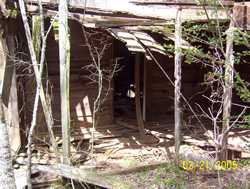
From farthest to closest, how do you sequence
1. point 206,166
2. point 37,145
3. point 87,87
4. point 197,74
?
point 197,74 < point 87,87 < point 37,145 < point 206,166

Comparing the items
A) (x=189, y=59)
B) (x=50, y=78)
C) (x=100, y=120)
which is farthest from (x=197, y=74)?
(x=189, y=59)

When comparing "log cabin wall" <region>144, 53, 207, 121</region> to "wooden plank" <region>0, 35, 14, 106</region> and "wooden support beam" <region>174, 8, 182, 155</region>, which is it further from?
"wooden support beam" <region>174, 8, 182, 155</region>

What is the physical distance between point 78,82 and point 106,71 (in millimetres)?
674

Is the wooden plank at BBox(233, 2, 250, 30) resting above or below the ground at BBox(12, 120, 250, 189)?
above

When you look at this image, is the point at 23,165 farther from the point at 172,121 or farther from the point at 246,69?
the point at 246,69

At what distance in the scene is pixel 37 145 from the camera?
30.9 ft

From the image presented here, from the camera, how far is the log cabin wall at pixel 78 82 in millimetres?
9648

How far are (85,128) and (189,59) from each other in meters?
4.98

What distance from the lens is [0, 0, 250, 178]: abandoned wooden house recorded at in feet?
24.1

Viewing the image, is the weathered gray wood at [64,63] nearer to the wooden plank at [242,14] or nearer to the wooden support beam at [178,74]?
the wooden support beam at [178,74]

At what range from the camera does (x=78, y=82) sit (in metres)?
10.0

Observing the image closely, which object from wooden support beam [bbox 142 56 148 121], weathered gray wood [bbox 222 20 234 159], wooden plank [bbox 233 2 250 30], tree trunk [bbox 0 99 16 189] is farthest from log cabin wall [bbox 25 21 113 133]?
wooden plank [bbox 233 2 250 30]
